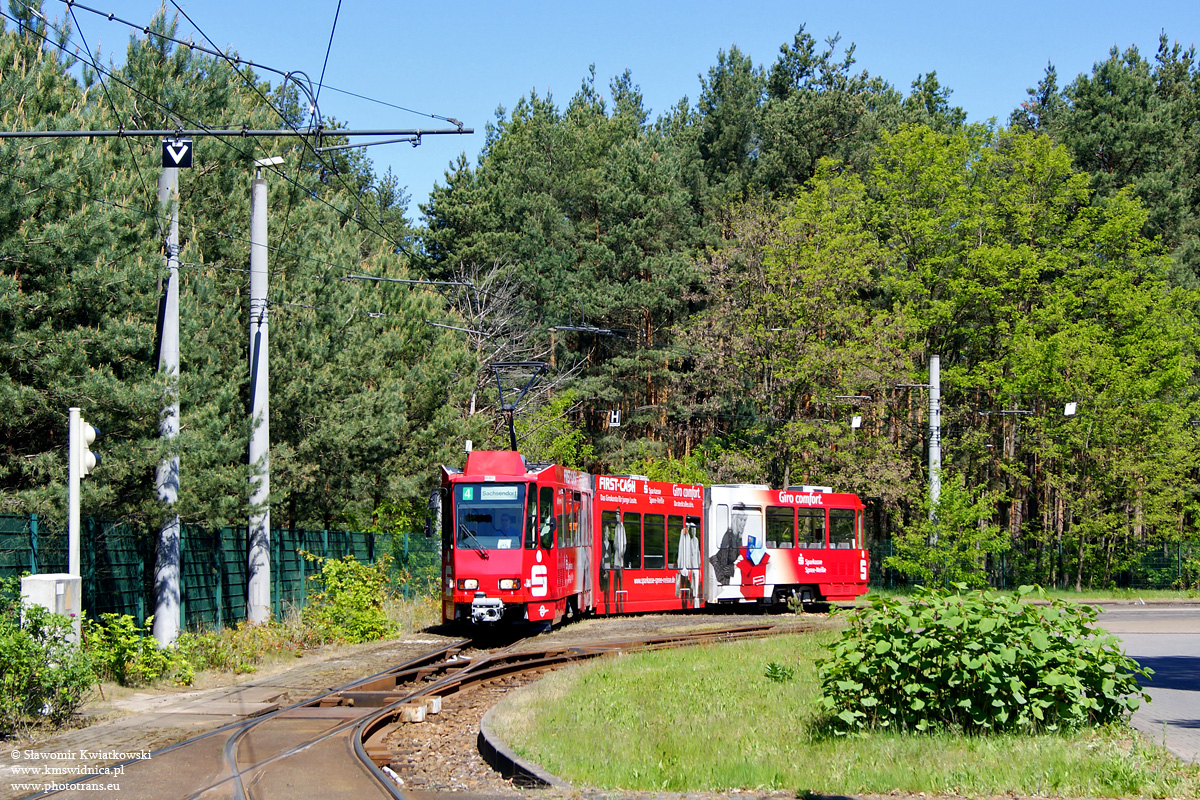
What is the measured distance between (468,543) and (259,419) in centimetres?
482

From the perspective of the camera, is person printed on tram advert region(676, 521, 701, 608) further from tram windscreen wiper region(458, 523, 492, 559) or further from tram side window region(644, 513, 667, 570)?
tram windscreen wiper region(458, 523, 492, 559)

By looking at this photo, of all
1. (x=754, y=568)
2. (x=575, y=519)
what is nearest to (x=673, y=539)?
(x=754, y=568)

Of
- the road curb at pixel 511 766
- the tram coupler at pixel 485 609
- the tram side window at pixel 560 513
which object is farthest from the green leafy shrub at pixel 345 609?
the road curb at pixel 511 766

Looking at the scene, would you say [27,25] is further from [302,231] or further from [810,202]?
[810,202]

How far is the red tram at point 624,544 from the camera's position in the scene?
73.8 ft

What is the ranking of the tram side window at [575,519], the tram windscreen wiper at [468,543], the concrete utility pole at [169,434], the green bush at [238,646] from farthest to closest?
1. the tram side window at [575,519]
2. the tram windscreen wiper at [468,543]
3. the green bush at [238,646]
4. the concrete utility pole at [169,434]

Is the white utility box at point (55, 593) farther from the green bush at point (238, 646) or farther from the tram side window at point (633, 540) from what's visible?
the tram side window at point (633, 540)

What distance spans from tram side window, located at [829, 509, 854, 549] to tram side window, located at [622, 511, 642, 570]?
673 centimetres

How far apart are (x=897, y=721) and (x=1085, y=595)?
36342mm

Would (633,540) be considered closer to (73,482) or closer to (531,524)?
(531,524)

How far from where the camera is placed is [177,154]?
14.8 m

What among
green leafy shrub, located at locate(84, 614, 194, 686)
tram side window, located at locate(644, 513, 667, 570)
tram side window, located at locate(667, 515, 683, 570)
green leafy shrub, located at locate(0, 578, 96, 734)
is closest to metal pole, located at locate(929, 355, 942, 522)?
tram side window, located at locate(667, 515, 683, 570)

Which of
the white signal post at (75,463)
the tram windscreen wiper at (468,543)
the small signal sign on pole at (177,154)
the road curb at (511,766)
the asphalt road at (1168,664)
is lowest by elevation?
Answer: the asphalt road at (1168,664)

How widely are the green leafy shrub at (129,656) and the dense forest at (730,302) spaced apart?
170 cm
